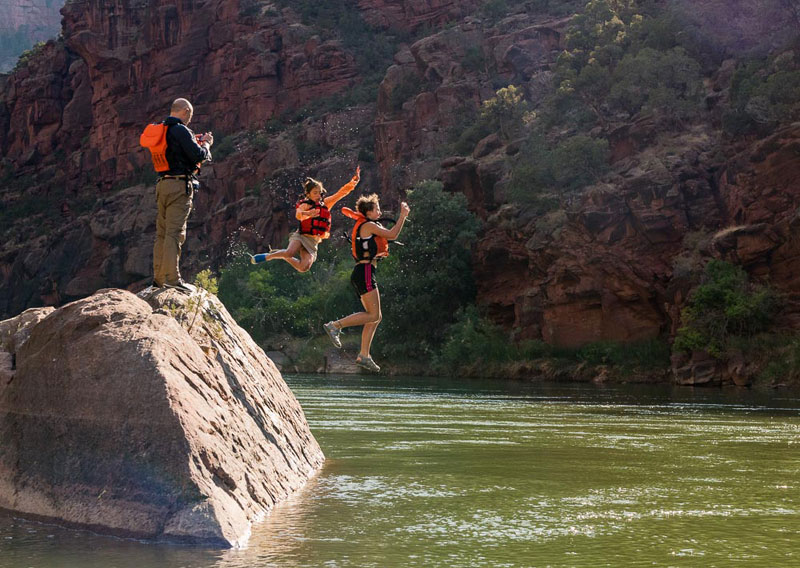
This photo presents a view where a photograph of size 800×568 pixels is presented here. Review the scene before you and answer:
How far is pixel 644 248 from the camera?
55594mm

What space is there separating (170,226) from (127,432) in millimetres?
4521

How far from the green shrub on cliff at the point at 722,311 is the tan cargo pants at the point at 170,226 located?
3748 cm

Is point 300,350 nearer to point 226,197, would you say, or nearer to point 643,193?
point 643,193

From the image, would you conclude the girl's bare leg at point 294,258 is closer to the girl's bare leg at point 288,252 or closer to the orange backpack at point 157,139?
the girl's bare leg at point 288,252

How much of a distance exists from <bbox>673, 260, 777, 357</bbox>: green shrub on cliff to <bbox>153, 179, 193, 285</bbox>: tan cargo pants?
1476 inches

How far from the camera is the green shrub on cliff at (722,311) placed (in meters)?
47.5

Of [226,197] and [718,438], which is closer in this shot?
[718,438]

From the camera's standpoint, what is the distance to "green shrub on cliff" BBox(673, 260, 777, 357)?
156 ft

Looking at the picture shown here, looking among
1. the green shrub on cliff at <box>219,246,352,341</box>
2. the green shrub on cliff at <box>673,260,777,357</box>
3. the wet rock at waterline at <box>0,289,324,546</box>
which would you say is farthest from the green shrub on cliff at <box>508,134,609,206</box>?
the wet rock at waterline at <box>0,289,324,546</box>

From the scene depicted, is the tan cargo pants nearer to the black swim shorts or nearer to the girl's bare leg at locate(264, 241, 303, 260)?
the girl's bare leg at locate(264, 241, 303, 260)

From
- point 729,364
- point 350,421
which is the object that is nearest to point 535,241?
point 729,364

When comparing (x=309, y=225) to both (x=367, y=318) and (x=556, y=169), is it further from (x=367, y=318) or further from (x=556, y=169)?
(x=556, y=169)

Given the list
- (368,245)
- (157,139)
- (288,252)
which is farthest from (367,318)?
(157,139)

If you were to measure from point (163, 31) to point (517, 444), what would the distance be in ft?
379
